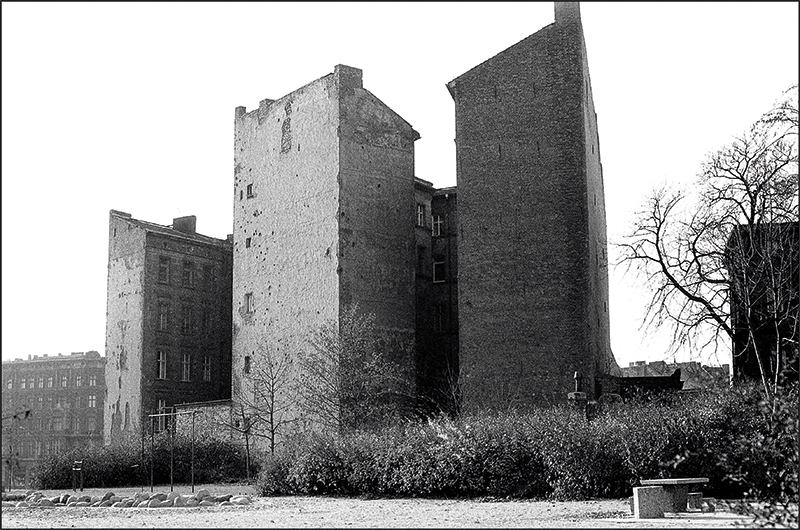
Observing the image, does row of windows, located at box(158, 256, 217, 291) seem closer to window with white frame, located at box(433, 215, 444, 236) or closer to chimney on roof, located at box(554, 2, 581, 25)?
window with white frame, located at box(433, 215, 444, 236)

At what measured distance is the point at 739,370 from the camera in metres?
36.7

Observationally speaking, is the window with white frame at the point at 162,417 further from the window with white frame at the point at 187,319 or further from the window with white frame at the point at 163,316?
the window with white frame at the point at 187,319

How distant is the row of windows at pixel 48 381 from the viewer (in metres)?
88.0

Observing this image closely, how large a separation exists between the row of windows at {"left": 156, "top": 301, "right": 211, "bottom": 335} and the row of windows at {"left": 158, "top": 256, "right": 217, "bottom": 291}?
3.66 ft

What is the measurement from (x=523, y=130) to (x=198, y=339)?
847 inches

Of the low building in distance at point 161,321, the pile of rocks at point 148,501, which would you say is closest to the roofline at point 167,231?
the low building in distance at point 161,321

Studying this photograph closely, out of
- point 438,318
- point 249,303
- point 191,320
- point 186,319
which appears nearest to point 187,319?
point 186,319

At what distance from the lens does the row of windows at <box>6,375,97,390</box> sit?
289 ft

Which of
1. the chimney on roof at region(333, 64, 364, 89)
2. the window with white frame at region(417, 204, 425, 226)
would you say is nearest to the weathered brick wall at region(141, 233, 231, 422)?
the window with white frame at region(417, 204, 425, 226)

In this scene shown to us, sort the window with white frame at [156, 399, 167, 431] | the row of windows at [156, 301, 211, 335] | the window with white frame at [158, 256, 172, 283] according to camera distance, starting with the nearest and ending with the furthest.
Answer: the window with white frame at [156, 399, 167, 431] < the row of windows at [156, 301, 211, 335] < the window with white frame at [158, 256, 172, 283]

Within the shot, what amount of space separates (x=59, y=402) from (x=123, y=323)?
129 ft

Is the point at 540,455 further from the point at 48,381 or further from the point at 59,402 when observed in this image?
the point at 48,381

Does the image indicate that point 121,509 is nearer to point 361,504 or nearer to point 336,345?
point 361,504

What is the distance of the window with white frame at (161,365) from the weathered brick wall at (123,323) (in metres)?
0.90
